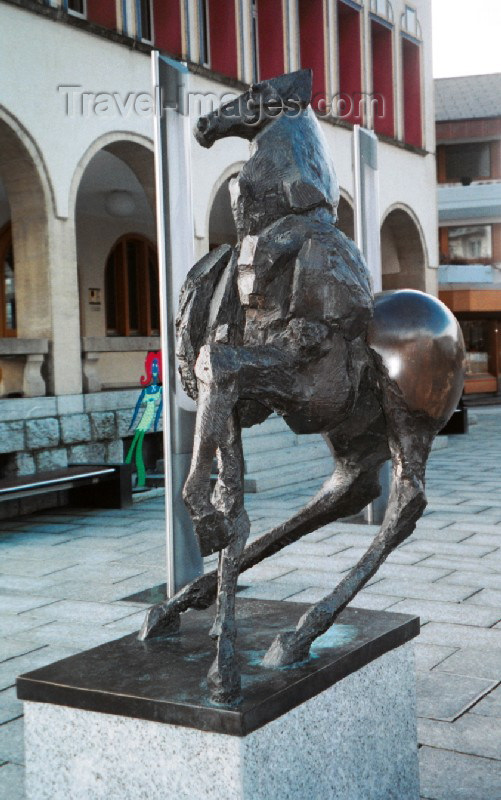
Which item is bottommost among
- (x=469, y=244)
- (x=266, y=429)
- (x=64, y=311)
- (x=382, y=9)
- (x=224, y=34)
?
(x=266, y=429)

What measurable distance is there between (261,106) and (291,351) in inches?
29.2

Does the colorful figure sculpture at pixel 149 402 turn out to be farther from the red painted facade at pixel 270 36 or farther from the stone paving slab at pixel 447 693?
the stone paving slab at pixel 447 693

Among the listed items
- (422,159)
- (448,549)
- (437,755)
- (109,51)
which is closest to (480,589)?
(448,549)

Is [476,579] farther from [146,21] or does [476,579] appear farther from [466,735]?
[146,21]

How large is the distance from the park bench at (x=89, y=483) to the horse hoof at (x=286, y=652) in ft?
21.4

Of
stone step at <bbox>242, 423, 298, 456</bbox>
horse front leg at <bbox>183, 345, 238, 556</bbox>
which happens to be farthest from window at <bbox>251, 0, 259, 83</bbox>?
horse front leg at <bbox>183, 345, 238, 556</bbox>

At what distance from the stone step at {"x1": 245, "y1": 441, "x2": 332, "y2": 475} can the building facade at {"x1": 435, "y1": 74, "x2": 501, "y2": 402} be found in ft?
57.9

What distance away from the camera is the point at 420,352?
299cm

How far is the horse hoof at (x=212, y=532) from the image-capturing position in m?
2.55

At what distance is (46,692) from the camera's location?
8.79 ft

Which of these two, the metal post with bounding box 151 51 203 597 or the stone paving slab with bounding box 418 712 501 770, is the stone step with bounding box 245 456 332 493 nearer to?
the metal post with bounding box 151 51 203 597

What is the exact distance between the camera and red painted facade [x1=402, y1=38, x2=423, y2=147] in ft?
61.4

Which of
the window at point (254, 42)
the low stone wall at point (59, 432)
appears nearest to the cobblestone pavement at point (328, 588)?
the low stone wall at point (59, 432)

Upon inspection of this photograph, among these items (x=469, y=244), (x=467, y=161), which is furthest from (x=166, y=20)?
(x=467, y=161)
